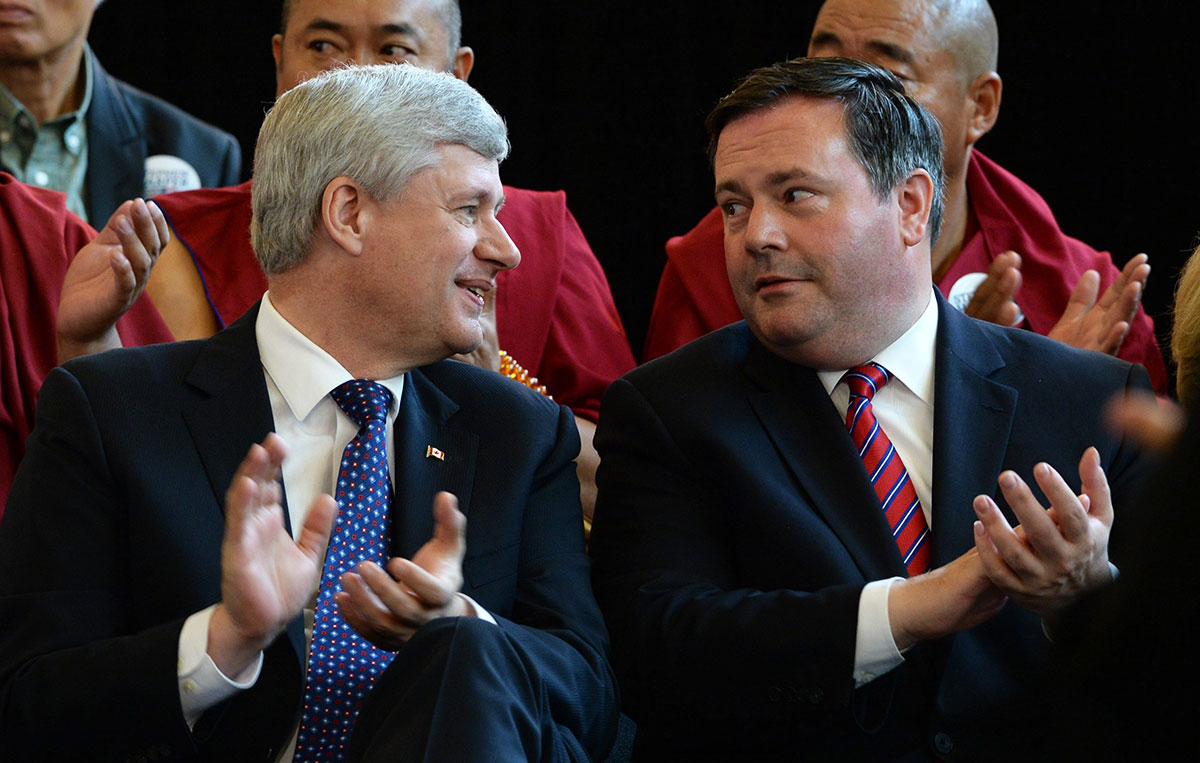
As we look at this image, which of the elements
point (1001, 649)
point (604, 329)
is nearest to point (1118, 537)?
point (1001, 649)

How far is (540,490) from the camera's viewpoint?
76.0 inches

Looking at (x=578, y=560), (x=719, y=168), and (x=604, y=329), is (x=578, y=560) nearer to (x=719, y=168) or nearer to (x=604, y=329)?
(x=719, y=168)

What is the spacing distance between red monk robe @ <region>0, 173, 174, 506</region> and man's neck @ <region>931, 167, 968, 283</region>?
1489 mm

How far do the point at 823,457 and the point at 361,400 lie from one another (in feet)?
1.90

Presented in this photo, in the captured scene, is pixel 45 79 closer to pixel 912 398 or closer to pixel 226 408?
pixel 226 408

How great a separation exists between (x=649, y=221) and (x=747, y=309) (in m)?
1.74

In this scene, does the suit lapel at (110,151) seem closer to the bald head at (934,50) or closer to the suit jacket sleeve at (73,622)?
the bald head at (934,50)

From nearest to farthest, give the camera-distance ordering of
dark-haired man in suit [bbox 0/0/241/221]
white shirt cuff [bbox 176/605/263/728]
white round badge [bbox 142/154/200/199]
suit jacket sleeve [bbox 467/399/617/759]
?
white shirt cuff [bbox 176/605/263/728] < suit jacket sleeve [bbox 467/399/617/759] < dark-haired man in suit [bbox 0/0/241/221] < white round badge [bbox 142/154/200/199]

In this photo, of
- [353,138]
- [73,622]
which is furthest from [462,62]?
[73,622]

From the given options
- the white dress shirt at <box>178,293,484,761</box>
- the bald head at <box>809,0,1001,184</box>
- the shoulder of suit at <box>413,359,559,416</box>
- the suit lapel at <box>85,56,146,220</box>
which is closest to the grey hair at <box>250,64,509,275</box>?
the white dress shirt at <box>178,293,484,761</box>

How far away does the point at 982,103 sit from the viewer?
10.1 feet

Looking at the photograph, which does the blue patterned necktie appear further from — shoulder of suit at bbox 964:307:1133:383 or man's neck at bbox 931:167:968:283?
man's neck at bbox 931:167:968:283

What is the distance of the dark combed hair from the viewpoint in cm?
202

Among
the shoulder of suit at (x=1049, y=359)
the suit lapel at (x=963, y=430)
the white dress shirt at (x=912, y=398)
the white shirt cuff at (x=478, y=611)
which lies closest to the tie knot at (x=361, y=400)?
the white shirt cuff at (x=478, y=611)
